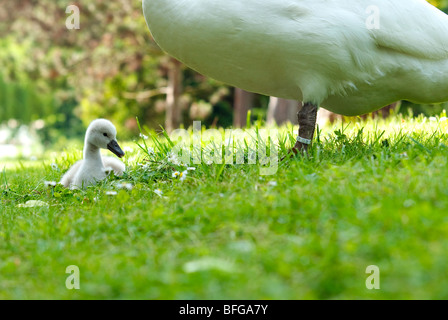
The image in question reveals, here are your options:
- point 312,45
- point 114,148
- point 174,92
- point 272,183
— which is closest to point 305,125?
point 312,45

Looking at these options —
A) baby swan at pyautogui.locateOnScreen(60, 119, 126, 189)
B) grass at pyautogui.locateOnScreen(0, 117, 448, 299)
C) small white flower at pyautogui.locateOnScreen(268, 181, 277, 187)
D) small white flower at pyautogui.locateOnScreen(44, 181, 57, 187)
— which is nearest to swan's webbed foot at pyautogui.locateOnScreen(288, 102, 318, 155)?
grass at pyautogui.locateOnScreen(0, 117, 448, 299)

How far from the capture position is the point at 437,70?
14.0 ft

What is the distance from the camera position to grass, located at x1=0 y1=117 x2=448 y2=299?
2064 mm

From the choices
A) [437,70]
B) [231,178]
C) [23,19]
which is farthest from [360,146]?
[23,19]

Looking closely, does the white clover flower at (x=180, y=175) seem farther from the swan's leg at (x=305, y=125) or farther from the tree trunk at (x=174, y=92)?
the tree trunk at (x=174, y=92)

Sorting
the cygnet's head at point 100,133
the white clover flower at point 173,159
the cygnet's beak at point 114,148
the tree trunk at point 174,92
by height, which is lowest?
the white clover flower at point 173,159

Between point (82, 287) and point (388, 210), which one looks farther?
point (388, 210)

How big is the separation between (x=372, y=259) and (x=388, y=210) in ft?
1.27

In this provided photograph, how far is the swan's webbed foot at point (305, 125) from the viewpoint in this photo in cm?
413

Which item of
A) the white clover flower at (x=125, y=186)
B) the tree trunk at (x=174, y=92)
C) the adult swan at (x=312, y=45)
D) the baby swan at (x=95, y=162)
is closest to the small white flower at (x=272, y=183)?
the adult swan at (x=312, y=45)

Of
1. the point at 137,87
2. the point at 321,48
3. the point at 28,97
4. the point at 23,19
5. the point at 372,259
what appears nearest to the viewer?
the point at 372,259

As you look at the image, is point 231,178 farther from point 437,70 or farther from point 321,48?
point 437,70

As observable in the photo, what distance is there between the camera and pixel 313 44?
12.3 feet

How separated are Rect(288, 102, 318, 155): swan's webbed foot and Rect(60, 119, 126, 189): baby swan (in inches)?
69.5
